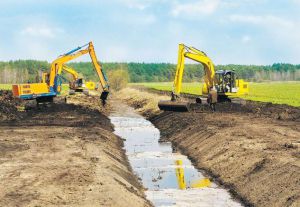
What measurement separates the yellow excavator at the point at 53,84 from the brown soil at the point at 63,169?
16938 mm

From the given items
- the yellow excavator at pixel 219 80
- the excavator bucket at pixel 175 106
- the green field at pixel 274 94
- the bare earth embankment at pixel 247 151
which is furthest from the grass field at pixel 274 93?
the bare earth embankment at pixel 247 151

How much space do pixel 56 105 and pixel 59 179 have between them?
3866 centimetres

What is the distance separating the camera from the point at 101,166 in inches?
816

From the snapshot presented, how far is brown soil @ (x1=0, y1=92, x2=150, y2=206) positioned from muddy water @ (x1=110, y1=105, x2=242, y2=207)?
0.70 m

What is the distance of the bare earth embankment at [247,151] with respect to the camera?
17891 millimetres

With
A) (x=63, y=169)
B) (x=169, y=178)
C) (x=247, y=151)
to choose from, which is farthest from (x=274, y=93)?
(x=63, y=169)

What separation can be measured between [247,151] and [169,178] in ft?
11.9

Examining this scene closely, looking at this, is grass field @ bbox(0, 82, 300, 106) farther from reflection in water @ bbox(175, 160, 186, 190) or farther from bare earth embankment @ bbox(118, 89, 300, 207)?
reflection in water @ bbox(175, 160, 186, 190)

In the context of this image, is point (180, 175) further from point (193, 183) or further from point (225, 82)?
point (225, 82)

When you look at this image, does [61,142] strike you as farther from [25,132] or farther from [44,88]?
[44,88]

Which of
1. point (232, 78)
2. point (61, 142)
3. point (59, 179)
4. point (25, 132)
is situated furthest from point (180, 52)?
point (59, 179)

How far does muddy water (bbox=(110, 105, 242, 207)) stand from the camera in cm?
1873

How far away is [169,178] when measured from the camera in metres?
23.0

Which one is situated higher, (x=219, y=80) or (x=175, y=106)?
(x=219, y=80)
